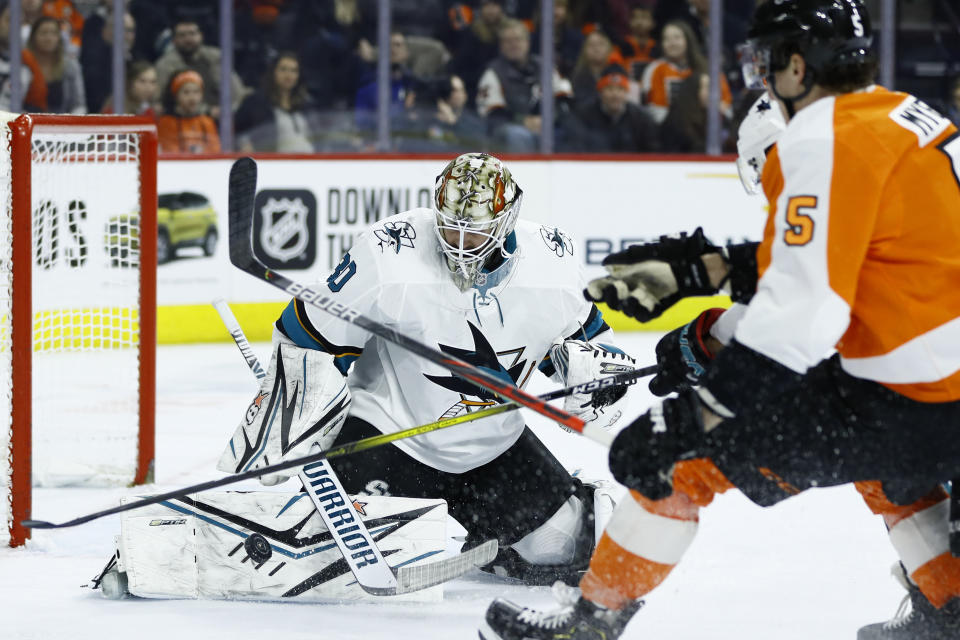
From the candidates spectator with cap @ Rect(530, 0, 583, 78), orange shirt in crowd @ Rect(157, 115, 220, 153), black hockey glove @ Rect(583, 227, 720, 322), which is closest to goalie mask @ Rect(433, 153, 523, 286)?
black hockey glove @ Rect(583, 227, 720, 322)

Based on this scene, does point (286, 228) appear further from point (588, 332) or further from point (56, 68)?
point (588, 332)

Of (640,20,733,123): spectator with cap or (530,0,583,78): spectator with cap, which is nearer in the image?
→ (530,0,583,78): spectator with cap

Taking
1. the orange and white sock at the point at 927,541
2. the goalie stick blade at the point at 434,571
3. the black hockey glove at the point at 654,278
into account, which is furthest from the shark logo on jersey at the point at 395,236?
the orange and white sock at the point at 927,541

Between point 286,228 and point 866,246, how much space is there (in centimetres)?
460

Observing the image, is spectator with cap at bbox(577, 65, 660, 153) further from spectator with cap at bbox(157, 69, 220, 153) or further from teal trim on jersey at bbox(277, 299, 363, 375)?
teal trim on jersey at bbox(277, 299, 363, 375)

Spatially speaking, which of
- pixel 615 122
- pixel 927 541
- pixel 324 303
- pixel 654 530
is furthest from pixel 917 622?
pixel 615 122

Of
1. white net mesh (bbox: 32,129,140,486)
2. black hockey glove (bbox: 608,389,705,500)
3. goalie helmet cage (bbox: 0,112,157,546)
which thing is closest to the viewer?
black hockey glove (bbox: 608,389,705,500)

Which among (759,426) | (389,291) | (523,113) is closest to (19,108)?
(523,113)

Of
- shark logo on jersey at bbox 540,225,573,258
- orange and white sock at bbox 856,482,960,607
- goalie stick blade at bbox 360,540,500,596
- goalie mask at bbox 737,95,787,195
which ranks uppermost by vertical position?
goalie mask at bbox 737,95,787,195

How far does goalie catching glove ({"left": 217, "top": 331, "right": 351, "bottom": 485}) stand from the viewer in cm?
255

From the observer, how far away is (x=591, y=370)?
2629mm

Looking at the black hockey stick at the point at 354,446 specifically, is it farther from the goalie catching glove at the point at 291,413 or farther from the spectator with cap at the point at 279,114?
the spectator with cap at the point at 279,114

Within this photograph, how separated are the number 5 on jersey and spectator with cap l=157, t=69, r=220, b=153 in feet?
16.1

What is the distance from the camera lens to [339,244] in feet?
20.2
